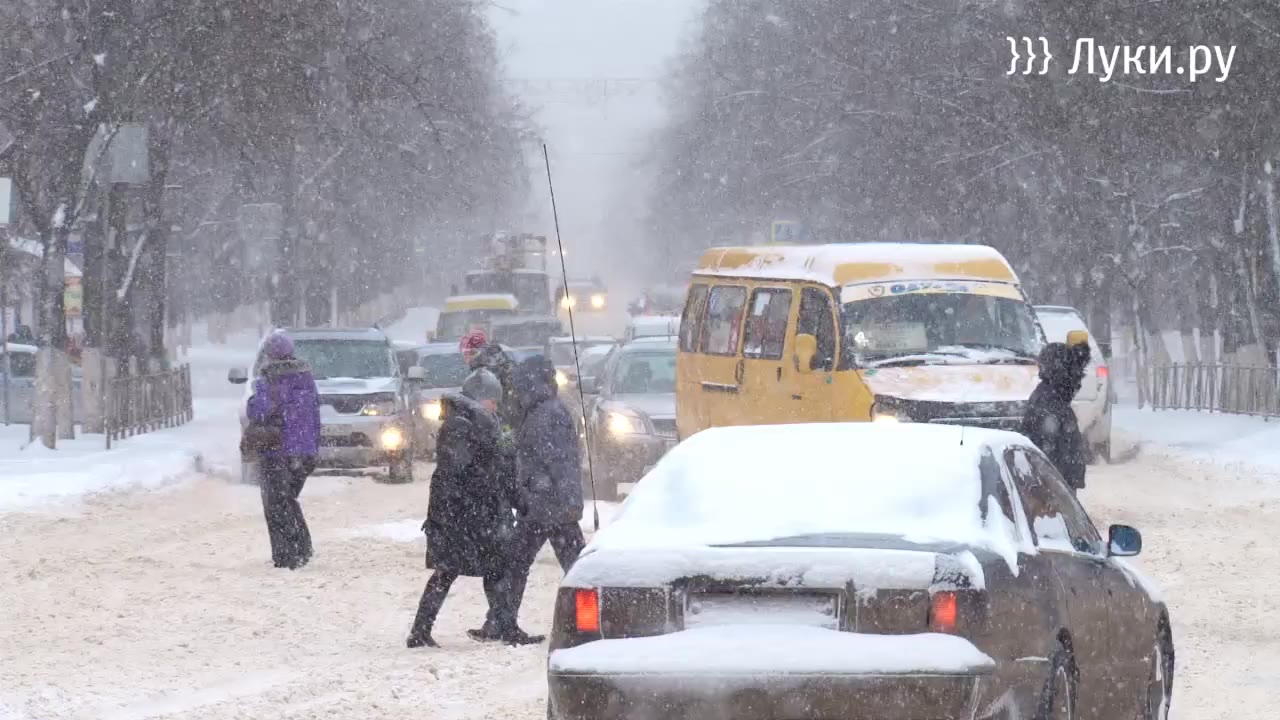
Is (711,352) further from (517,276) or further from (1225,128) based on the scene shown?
(517,276)

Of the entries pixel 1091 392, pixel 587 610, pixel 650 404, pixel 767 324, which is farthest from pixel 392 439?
pixel 587 610

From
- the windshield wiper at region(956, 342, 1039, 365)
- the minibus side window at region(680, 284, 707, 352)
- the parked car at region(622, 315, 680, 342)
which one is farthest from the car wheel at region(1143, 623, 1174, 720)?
the parked car at region(622, 315, 680, 342)

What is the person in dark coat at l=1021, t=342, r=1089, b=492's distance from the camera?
42.2ft

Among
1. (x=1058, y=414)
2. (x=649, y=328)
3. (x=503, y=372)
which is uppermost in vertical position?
(x=503, y=372)

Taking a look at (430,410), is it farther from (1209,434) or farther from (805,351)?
(805,351)

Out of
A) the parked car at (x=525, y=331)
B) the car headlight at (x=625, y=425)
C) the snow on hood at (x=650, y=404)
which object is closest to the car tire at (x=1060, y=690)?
the car headlight at (x=625, y=425)

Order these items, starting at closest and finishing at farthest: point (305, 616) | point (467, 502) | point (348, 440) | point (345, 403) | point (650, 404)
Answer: point (467, 502) → point (305, 616) → point (650, 404) → point (348, 440) → point (345, 403)

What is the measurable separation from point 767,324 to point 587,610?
38.3ft

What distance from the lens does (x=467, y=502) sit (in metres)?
12.2

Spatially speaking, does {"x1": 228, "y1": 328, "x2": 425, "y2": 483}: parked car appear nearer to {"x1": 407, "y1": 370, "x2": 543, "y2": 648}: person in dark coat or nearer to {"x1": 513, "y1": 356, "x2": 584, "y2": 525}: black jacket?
{"x1": 513, "y1": 356, "x2": 584, "y2": 525}: black jacket

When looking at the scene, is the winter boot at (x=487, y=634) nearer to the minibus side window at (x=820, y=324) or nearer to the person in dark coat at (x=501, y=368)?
the person in dark coat at (x=501, y=368)

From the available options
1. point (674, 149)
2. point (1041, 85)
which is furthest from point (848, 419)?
point (674, 149)

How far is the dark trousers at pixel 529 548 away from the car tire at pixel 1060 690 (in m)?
5.07

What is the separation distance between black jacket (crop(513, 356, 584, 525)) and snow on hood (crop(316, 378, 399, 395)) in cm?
1337
